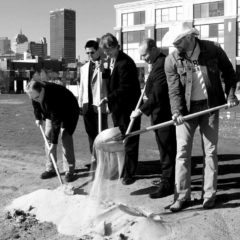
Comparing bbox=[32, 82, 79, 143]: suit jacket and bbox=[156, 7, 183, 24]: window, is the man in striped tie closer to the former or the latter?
bbox=[32, 82, 79, 143]: suit jacket

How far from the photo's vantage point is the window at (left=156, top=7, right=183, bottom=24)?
60719mm

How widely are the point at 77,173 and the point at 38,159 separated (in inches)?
55.3

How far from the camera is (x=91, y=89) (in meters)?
6.63

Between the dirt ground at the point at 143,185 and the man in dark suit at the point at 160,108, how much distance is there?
278mm

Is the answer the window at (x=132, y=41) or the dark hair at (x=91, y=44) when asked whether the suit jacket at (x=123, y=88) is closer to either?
the dark hair at (x=91, y=44)

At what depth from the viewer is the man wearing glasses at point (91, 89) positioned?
6418 millimetres

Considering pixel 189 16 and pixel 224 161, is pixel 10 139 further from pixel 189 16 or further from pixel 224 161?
pixel 189 16

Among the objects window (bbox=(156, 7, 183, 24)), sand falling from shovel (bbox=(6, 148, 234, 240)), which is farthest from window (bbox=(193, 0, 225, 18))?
sand falling from shovel (bbox=(6, 148, 234, 240))

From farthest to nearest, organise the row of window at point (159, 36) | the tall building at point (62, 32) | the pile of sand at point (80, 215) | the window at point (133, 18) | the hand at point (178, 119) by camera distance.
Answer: the tall building at point (62, 32)
the window at point (133, 18)
the row of window at point (159, 36)
the hand at point (178, 119)
the pile of sand at point (80, 215)

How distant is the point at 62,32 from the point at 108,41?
551 feet

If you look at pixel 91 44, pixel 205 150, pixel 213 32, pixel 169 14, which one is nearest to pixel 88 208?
pixel 205 150

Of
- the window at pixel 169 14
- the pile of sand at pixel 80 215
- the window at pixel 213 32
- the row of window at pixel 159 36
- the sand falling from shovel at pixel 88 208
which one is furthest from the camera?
the window at pixel 169 14

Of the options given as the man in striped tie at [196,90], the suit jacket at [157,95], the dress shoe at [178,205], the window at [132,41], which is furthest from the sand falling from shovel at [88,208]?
the window at [132,41]

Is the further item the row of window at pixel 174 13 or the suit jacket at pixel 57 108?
the row of window at pixel 174 13
